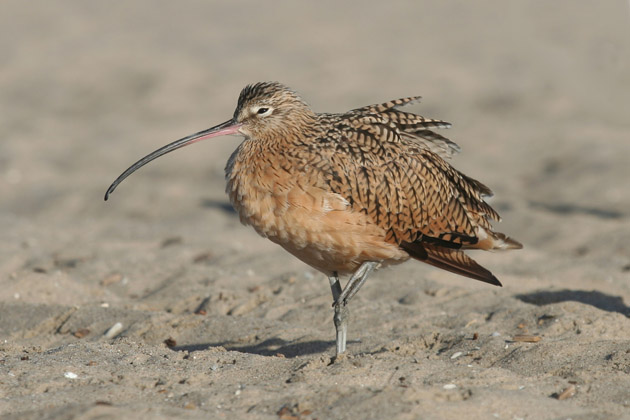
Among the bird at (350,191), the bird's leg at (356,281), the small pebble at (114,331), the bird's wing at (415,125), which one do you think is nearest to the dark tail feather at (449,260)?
the bird at (350,191)

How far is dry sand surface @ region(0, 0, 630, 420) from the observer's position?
→ 5.33 metres

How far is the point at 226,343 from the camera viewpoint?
7.13 metres

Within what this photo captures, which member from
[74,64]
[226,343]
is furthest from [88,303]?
[74,64]

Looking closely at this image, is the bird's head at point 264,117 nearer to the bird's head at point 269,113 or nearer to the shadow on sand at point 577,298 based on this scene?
→ the bird's head at point 269,113

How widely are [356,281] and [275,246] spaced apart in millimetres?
4993

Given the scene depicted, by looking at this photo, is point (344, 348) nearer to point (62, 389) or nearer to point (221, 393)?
point (221, 393)

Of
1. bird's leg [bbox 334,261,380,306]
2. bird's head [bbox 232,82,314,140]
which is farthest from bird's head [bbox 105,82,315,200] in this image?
bird's leg [bbox 334,261,380,306]

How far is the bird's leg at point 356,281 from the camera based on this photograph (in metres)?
6.42

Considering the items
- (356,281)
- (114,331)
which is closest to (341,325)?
(356,281)

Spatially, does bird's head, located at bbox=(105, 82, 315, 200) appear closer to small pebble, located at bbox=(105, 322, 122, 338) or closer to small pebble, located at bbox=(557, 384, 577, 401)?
small pebble, located at bbox=(105, 322, 122, 338)

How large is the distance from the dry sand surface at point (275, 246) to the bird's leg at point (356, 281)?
1.81 ft

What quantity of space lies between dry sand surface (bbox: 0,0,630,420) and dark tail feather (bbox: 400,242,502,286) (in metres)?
0.52

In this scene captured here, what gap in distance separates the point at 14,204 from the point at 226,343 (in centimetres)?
771

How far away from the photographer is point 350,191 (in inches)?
246
